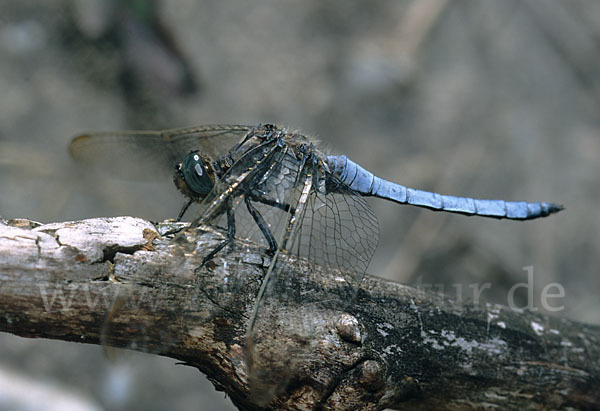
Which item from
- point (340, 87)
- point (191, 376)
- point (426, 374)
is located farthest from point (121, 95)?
point (426, 374)

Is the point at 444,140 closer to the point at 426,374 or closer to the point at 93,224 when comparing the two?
the point at 426,374

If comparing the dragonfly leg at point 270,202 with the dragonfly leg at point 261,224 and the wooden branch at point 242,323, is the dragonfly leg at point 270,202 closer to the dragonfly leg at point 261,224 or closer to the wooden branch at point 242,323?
the dragonfly leg at point 261,224

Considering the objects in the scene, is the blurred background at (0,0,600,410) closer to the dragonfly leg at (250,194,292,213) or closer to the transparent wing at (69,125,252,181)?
the transparent wing at (69,125,252,181)

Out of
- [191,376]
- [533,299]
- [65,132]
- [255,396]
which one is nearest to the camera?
[255,396]

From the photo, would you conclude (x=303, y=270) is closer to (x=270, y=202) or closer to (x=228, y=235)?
(x=228, y=235)

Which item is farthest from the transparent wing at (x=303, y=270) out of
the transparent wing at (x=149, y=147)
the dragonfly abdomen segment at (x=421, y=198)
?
the transparent wing at (x=149, y=147)

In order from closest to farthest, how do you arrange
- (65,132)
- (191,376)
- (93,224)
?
(93,224), (191,376), (65,132)
